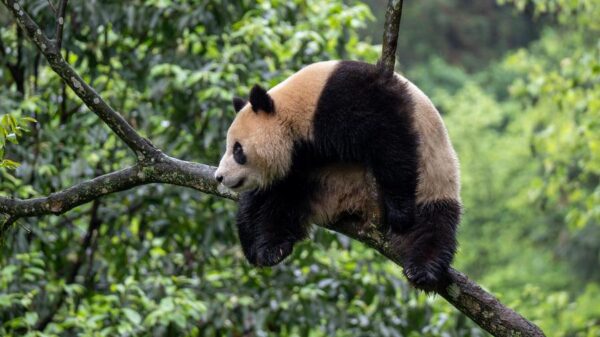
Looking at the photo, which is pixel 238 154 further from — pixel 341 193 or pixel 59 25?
pixel 59 25

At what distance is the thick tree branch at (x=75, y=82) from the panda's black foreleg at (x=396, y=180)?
1.09 m

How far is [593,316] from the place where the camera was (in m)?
17.0

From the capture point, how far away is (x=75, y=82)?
407 centimetres

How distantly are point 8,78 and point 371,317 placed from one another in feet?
11.0

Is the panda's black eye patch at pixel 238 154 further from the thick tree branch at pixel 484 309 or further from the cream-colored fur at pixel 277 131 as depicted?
the thick tree branch at pixel 484 309

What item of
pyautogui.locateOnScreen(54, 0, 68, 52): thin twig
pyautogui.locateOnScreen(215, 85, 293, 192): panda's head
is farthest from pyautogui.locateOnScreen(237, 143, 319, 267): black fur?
pyautogui.locateOnScreen(54, 0, 68, 52): thin twig

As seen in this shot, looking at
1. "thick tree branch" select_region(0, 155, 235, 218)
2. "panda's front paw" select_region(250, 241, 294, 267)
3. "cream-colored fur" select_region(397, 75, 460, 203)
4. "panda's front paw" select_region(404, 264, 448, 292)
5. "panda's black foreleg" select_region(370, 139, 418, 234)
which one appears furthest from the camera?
"panda's front paw" select_region(250, 241, 294, 267)

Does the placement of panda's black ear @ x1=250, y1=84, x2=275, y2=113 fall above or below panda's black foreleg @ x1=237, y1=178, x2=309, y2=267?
above

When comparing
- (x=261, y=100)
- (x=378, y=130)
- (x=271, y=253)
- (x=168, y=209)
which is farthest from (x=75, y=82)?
(x=168, y=209)

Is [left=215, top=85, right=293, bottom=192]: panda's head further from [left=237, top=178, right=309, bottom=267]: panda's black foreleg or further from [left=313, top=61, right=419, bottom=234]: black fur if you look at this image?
[left=313, top=61, right=419, bottom=234]: black fur

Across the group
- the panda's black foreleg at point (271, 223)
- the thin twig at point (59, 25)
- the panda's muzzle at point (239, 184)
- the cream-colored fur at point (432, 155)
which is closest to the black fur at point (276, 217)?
the panda's black foreleg at point (271, 223)

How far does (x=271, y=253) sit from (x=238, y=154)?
1.75 feet

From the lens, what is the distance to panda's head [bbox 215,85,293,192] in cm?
433

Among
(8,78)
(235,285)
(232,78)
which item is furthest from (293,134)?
(8,78)
